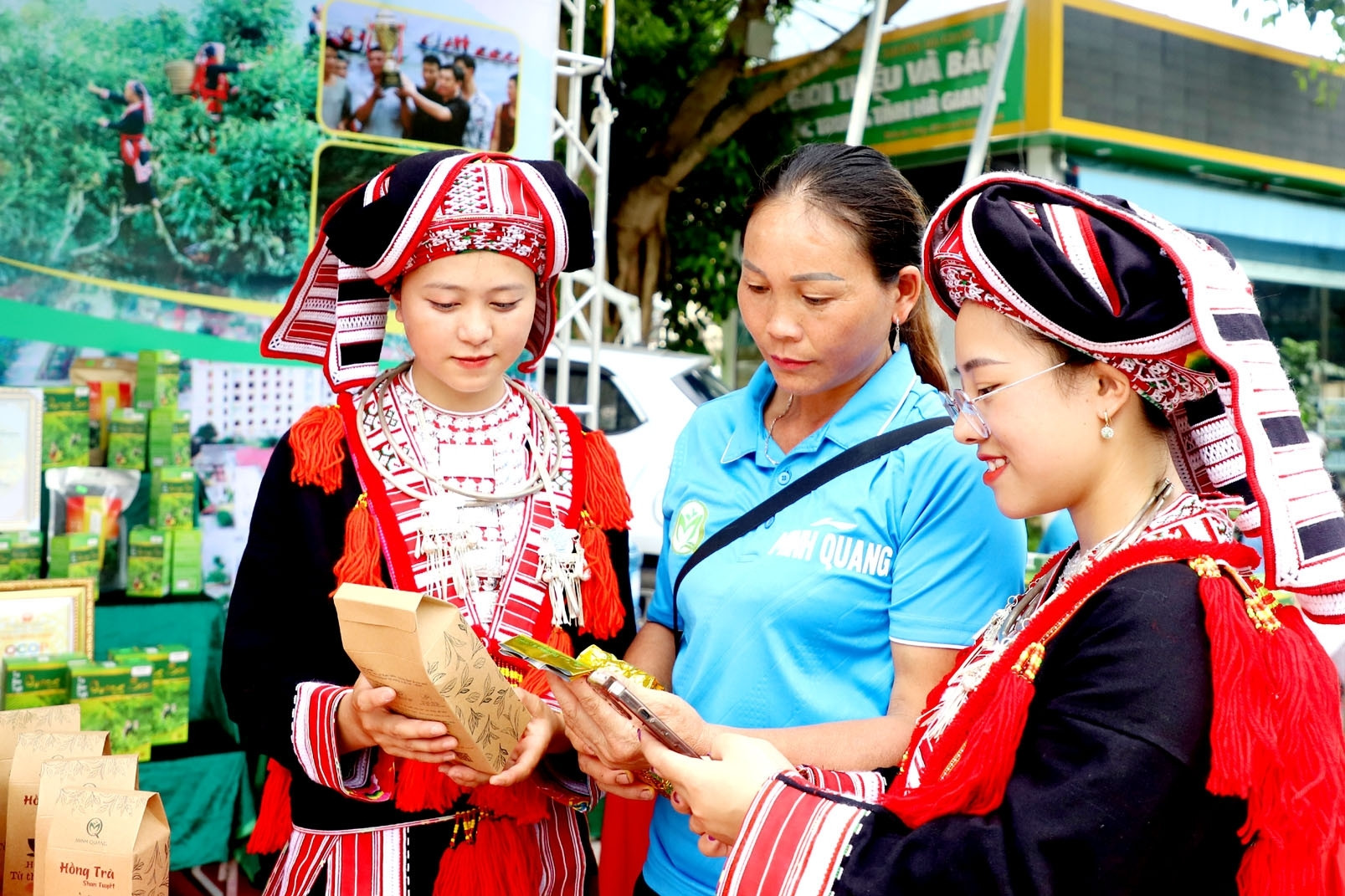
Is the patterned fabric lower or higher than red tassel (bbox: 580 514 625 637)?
higher

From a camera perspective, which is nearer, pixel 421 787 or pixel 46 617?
pixel 421 787

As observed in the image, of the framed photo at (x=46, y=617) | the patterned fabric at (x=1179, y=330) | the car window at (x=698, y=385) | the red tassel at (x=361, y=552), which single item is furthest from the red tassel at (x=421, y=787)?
Answer: the car window at (x=698, y=385)

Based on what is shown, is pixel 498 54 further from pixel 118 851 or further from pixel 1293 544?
pixel 1293 544

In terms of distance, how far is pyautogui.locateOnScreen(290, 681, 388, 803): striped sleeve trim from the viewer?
1.79m

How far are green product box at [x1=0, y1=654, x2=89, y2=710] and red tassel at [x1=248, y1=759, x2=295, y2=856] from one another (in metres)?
1.38

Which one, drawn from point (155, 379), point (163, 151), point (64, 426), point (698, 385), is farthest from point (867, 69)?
point (64, 426)

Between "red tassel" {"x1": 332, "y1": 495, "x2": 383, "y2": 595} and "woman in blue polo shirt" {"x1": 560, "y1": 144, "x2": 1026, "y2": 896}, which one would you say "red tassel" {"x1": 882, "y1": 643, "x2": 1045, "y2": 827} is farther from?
"red tassel" {"x1": 332, "y1": 495, "x2": 383, "y2": 595}

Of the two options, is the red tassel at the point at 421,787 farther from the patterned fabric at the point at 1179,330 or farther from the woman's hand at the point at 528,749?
the patterned fabric at the point at 1179,330

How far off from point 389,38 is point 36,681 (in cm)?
248

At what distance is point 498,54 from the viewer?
4.27 meters

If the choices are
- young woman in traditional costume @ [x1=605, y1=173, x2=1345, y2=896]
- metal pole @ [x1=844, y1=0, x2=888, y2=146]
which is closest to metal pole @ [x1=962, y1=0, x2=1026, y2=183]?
metal pole @ [x1=844, y1=0, x2=888, y2=146]

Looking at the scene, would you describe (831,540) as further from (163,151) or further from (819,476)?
(163,151)

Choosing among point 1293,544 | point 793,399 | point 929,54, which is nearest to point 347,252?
point 793,399

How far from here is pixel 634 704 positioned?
1513mm
